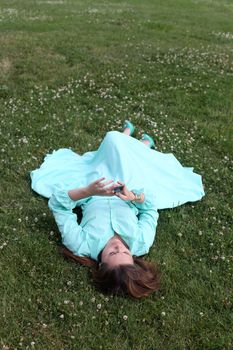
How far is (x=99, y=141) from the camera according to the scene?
9.46 m

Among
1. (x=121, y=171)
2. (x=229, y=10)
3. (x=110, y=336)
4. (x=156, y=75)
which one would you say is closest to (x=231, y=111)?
(x=156, y=75)

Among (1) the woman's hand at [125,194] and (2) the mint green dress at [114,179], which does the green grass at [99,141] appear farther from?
(1) the woman's hand at [125,194]

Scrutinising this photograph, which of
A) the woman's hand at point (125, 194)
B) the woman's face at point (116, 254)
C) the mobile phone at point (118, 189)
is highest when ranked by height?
the mobile phone at point (118, 189)

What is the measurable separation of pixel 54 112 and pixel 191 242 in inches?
195

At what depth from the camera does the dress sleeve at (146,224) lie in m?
6.44

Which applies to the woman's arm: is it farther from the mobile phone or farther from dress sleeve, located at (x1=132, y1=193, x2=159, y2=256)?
dress sleeve, located at (x1=132, y1=193, x2=159, y2=256)

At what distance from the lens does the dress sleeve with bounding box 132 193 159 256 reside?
6.44 m

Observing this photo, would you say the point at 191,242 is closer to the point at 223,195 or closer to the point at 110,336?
the point at 223,195

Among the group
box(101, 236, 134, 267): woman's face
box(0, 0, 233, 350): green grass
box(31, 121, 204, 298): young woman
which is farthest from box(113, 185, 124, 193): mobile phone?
box(0, 0, 233, 350): green grass

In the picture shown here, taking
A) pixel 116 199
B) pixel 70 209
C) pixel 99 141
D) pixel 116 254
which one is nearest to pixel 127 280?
pixel 116 254

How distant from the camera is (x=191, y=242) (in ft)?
22.2

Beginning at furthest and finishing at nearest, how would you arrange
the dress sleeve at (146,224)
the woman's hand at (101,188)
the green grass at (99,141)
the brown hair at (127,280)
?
the dress sleeve at (146,224) → the woman's hand at (101,188) → the brown hair at (127,280) → the green grass at (99,141)

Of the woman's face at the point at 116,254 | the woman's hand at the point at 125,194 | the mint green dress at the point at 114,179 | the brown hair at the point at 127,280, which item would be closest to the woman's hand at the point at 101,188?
the woman's hand at the point at 125,194

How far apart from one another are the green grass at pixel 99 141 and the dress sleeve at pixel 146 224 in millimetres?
176
